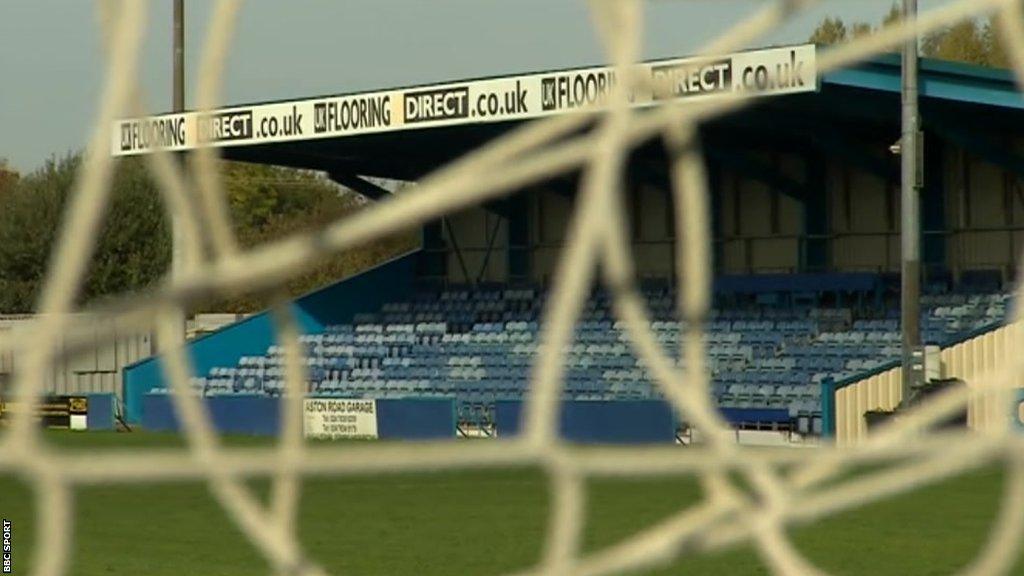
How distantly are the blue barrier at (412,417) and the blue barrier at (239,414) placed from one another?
61.8 inches

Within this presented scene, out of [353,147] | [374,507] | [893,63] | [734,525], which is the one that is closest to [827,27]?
[353,147]

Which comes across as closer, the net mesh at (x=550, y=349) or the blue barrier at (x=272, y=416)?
the net mesh at (x=550, y=349)

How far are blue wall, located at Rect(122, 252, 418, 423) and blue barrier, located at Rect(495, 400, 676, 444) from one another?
7929 mm

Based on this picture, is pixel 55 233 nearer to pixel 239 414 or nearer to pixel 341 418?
pixel 239 414

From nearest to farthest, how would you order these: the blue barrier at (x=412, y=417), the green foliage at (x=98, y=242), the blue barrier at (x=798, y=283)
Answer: the blue barrier at (x=412, y=417)
the blue barrier at (x=798, y=283)
the green foliage at (x=98, y=242)

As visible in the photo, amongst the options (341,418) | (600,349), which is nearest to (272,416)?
(341,418)

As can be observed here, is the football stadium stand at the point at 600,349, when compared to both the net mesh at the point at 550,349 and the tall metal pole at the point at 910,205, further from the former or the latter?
the net mesh at the point at 550,349

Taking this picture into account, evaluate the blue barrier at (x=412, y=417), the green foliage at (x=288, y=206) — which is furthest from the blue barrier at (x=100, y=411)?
the green foliage at (x=288, y=206)

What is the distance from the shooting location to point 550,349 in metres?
1.60

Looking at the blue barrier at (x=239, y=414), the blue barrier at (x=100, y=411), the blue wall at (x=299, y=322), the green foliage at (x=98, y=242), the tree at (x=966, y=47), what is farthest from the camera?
the tree at (x=966, y=47)

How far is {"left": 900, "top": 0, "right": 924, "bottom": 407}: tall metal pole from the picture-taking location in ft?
66.4

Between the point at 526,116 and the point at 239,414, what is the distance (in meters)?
6.42

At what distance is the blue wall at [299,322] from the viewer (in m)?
29.7

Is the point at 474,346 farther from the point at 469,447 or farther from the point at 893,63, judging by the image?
the point at 469,447
